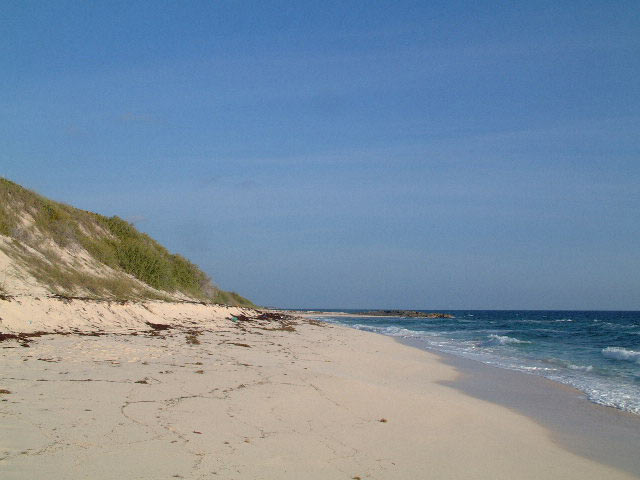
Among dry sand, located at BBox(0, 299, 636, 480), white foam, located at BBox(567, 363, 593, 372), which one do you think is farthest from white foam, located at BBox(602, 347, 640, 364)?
dry sand, located at BBox(0, 299, 636, 480)

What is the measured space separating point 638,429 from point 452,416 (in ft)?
10.1

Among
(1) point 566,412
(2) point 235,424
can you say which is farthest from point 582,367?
(2) point 235,424

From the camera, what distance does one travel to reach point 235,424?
5820 mm

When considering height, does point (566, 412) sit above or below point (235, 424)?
below

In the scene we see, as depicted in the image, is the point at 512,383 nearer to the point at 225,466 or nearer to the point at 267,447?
the point at 267,447

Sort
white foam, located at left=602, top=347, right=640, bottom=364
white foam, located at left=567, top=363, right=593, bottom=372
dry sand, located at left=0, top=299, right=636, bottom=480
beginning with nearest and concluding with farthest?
dry sand, located at left=0, top=299, right=636, bottom=480
white foam, located at left=567, top=363, right=593, bottom=372
white foam, located at left=602, top=347, right=640, bottom=364

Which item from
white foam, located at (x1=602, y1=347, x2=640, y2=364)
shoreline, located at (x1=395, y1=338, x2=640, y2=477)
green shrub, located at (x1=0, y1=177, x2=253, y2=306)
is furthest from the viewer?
green shrub, located at (x1=0, y1=177, x2=253, y2=306)

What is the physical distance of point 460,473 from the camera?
16.8ft

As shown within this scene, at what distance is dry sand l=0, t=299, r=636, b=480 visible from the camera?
4490mm

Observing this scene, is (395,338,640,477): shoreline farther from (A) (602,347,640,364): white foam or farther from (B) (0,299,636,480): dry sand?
(A) (602,347,640,364): white foam

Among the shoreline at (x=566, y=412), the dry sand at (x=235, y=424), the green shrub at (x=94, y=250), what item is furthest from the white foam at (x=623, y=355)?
the green shrub at (x=94, y=250)

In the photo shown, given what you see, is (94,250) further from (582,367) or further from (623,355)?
(623,355)

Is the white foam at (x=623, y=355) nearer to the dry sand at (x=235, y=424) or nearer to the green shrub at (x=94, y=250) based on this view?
the dry sand at (x=235, y=424)

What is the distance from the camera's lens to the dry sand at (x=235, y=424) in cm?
449
